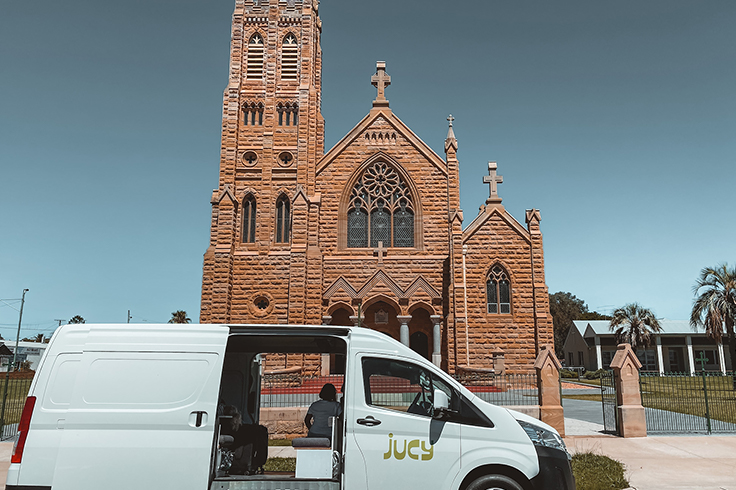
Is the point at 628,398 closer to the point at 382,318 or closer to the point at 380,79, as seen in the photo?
the point at 382,318

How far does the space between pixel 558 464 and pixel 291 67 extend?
27620 mm

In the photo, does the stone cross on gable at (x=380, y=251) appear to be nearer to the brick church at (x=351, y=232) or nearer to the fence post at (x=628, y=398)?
the brick church at (x=351, y=232)

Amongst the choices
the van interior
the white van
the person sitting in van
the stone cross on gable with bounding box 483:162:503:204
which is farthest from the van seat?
the stone cross on gable with bounding box 483:162:503:204

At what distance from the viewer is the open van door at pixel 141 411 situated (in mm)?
5223

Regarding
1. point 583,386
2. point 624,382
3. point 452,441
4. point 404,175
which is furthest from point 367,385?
point 583,386

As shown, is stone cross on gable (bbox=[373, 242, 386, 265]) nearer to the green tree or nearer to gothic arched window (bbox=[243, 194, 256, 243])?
gothic arched window (bbox=[243, 194, 256, 243])

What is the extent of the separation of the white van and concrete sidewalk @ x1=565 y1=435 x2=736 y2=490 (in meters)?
3.67

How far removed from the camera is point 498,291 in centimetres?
2656

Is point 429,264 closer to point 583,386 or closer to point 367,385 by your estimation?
point 583,386

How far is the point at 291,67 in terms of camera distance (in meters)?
29.5

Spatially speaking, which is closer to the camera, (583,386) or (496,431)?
(496,431)

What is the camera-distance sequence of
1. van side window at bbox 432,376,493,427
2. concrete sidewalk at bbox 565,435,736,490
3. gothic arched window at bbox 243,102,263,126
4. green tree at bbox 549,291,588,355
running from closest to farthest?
van side window at bbox 432,376,493,427, concrete sidewalk at bbox 565,435,736,490, gothic arched window at bbox 243,102,263,126, green tree at bbox 549,291,588,355

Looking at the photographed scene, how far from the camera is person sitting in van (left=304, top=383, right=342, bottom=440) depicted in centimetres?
647

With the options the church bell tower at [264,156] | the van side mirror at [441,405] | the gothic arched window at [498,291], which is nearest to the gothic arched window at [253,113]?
the church bell tower at [264,156]
